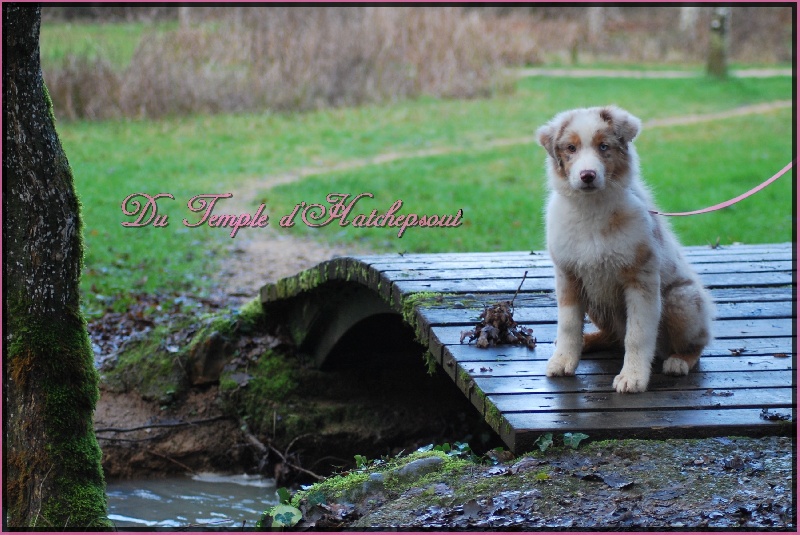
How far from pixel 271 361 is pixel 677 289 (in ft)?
14.8

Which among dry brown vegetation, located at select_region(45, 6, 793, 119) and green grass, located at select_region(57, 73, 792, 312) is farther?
dry brown vegetation, located at select_region(45, 6, 793, 119)

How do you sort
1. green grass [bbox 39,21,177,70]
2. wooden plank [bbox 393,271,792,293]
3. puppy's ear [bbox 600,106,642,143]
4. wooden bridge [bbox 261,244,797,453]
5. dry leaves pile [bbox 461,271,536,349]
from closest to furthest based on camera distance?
wooden bridge [bbox 261,244,797,453] < puppy's ear [bbox 600,106,642,143] < dry leaves pile [bbox 461,271,536,349] < wooden plank [bbox 393,271,792,293] < green grass [bbox 39,21,177,70]

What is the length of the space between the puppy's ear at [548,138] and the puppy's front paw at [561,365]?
1058 mm

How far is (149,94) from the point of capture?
1692cm

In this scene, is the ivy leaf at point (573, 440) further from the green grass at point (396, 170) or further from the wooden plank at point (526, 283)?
the green grass at point (396, 170)

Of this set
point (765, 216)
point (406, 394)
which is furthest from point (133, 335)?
point (765, 216)

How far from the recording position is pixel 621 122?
4.69m

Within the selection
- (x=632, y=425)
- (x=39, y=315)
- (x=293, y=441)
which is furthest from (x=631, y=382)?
(x=293, y=441)

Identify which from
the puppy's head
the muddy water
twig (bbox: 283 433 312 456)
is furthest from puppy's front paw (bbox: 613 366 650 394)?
twig (bbox: 283 433 312 456)

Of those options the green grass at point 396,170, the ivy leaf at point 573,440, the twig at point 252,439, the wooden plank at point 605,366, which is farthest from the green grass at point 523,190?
the ivy leaf at point 573,440

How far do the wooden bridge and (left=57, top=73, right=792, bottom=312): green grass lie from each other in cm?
292

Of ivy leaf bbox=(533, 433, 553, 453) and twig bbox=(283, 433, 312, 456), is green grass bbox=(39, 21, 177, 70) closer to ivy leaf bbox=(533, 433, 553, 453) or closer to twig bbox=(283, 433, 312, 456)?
twig bbox=(283, 433, 312, 456)

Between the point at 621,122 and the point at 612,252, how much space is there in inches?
25.2

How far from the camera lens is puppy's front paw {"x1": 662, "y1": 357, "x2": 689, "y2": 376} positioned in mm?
5094
